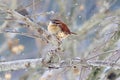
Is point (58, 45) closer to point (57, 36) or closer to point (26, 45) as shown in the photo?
point (57, 36)

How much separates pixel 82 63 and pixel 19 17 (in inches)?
18.0

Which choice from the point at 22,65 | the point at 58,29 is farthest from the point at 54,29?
the point at 22,65

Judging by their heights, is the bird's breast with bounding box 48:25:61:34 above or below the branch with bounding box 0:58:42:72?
above

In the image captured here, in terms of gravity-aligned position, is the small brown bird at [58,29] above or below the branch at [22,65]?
above

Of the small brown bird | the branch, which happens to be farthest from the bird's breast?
the branch

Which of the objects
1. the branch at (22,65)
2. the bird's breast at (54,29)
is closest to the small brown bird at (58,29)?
the bird's breast at (54,29)

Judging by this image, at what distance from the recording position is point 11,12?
4.72 feet

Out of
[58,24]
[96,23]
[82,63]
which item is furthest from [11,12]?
[96,23]

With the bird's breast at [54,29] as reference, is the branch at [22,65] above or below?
below

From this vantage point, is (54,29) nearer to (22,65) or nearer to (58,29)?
(58,29)

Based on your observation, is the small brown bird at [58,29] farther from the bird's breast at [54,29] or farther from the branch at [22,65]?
the branch at [22,65]

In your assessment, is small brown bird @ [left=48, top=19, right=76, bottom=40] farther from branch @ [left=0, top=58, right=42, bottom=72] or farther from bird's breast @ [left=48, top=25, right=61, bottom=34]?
branch @ [left=0, top=58, right=42, bottom=72]

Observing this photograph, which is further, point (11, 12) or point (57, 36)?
point (57, 36)

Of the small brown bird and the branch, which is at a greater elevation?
the small brown bird
